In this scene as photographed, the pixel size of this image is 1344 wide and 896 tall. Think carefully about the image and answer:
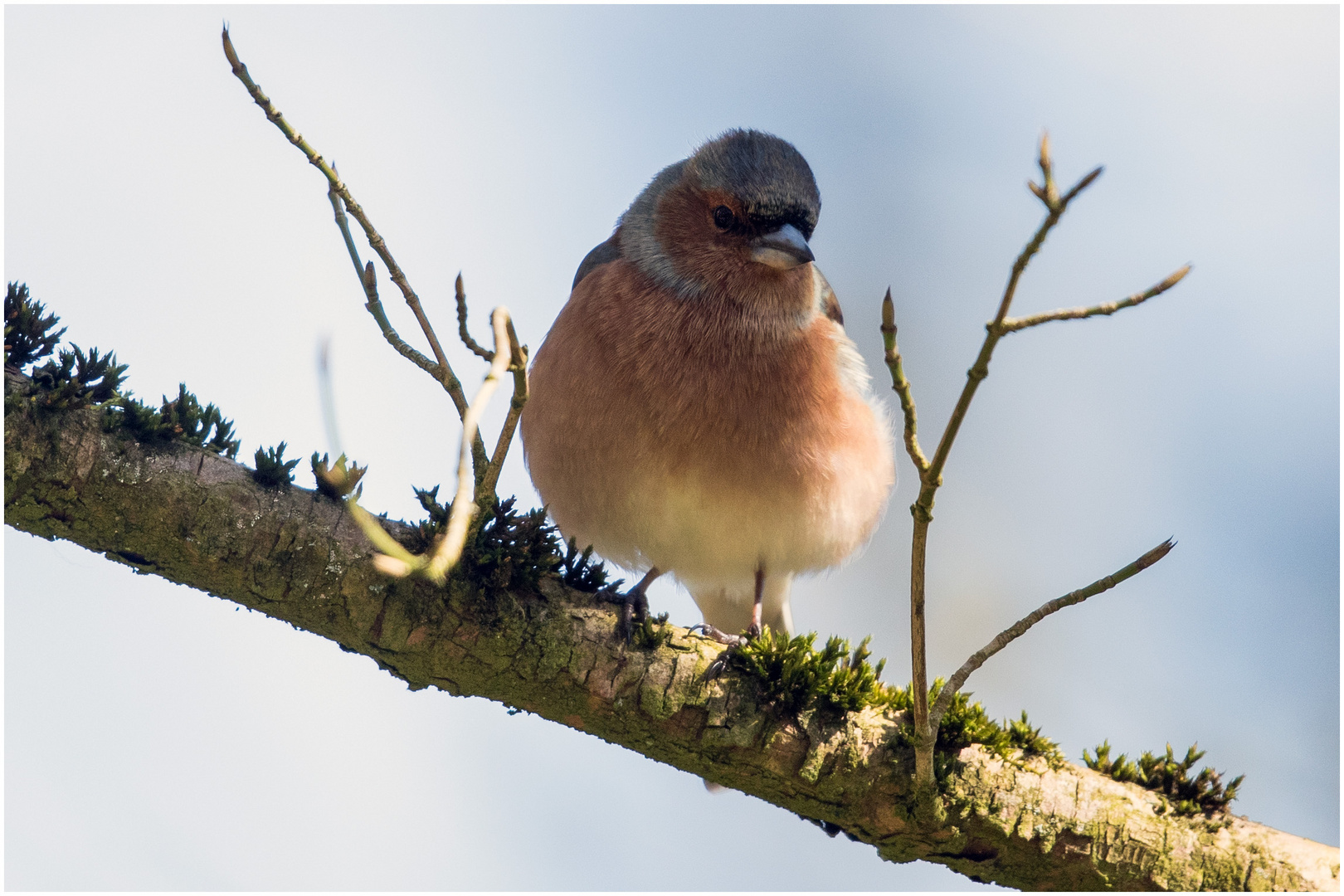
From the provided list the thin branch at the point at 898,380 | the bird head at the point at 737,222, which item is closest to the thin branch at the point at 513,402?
the thin branch at the point at 898,380

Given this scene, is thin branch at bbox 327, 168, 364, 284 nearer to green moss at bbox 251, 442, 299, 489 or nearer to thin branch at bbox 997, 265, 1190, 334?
green moss at bbox 251, 442, 299, 489

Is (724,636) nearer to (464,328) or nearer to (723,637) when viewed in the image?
(723,637)

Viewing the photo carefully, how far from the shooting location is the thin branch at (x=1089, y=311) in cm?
241

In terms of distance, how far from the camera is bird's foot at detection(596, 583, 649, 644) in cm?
406

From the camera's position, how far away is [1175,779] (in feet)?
14.2

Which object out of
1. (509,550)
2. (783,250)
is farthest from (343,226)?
(783,250)

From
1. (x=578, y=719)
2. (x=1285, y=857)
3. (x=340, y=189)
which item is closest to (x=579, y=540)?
(x=578, y=719)

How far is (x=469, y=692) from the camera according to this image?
3.90m

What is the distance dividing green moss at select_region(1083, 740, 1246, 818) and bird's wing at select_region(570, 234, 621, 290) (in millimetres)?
3609

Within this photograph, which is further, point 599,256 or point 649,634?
point 599,256

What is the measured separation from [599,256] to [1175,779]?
159 inches

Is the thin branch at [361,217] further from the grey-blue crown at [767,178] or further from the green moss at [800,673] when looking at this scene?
the grey-blue crown at [767,178]

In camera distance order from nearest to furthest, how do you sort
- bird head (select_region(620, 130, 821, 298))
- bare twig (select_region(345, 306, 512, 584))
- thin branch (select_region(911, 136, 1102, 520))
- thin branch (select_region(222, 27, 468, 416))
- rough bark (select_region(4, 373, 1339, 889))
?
thin branch (select_region(911, 136, 1102, 520))
bare twig (select_region(345, 306, 512, 584))
thin branch (select_region(222, 27, 468, 416))
rough bark (select_region(4, 373, 1339, 889))
bird head (select_region(620, 130, 821, 298))

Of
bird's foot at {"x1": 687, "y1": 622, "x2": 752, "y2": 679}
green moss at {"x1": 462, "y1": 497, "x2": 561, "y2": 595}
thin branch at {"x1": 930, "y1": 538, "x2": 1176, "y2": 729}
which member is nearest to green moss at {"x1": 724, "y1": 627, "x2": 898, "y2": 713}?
bird's foot at {"x1": 687, "y1": 622, "x2": 752, "y2": 679}
